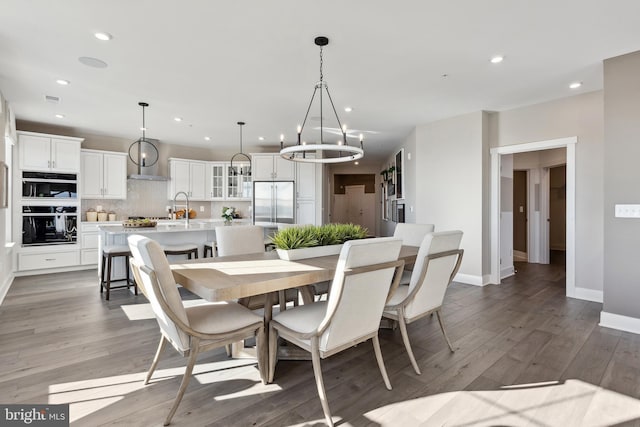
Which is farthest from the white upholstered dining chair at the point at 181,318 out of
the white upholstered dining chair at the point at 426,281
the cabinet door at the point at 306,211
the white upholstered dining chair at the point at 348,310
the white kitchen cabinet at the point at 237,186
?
the white kitchen cabinet at the point at 237,186

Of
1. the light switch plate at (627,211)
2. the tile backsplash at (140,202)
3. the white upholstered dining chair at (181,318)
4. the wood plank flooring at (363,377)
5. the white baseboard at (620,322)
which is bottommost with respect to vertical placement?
the wood plank flooring at (363,377)

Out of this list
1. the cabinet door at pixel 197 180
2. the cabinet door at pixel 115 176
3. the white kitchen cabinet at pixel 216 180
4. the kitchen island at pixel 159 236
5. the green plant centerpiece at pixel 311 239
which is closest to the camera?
the green plant centerpiece at pixel 311 239

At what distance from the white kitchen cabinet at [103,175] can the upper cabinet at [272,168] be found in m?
2.57

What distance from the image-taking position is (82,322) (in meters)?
3.15

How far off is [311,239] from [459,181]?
323cm

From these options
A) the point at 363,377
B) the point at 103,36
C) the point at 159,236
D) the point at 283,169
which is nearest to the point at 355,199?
the point at 283,169

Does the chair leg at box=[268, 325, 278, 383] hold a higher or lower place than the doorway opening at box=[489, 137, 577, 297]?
lower

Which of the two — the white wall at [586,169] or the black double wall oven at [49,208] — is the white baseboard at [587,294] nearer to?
the white wall at [586,169]

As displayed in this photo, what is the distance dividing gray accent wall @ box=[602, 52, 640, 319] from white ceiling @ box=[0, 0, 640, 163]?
0.25 m

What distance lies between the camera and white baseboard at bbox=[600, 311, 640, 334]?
2.96m

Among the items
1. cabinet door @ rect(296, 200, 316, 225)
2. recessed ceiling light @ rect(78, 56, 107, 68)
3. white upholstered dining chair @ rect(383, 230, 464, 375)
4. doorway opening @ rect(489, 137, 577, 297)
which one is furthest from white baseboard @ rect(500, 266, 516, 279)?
recessed ceiling light @ rect(78, 56, 107, 68)

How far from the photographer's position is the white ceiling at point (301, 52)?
233 centimetres

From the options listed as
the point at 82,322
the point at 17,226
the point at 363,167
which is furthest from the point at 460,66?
the point at 363,167

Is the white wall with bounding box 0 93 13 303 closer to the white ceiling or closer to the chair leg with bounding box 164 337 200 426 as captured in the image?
the white ceiling
